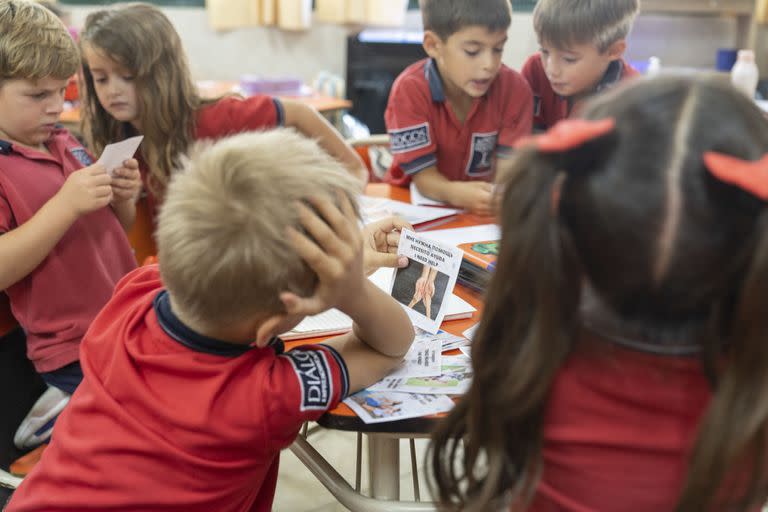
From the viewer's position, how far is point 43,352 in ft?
4.80

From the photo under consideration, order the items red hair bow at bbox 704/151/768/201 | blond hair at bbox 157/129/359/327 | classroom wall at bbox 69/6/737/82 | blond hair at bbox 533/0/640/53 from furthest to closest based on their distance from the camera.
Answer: classroom wall at bbox 69/6/737/82 → blond hair at bbox 533/0/640/53 → blond hair at bbox 157/129/359/327 → red hair bow at bbox 704/151/768/201

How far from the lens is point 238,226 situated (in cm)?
87

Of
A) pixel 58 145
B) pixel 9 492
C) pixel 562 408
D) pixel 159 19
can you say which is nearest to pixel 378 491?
pixel 562 408

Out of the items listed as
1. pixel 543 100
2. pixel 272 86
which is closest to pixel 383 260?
pixel 543 100

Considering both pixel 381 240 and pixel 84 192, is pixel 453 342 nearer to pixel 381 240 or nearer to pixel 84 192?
pixel 381 240

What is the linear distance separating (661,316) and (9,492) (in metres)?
1.33

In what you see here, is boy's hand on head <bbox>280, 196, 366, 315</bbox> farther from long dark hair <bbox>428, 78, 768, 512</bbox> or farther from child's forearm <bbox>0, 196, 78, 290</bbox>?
child's forearm <bbox>0, 196, 78, 290</bbox>

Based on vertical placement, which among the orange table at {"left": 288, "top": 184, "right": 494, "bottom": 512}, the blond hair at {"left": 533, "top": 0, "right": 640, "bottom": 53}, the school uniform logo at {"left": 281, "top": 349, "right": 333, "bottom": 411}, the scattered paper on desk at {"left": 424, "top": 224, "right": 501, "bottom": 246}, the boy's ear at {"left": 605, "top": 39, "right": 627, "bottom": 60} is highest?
the blond hair at {"left": 533, "top": 0, "right": 640, "bottom": 53}

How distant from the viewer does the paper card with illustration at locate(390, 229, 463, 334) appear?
1253 mm

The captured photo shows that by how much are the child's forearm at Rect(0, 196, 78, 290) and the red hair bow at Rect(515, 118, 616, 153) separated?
1.10 metres

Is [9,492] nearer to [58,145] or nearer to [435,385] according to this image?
[58,145]

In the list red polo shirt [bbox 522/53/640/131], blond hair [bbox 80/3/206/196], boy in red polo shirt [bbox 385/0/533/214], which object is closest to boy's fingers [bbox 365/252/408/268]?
boy in red polo shirt [bbox 385/0/533/214]

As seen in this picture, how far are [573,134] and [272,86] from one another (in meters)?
3.26

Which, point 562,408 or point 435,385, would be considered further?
point 435,385
